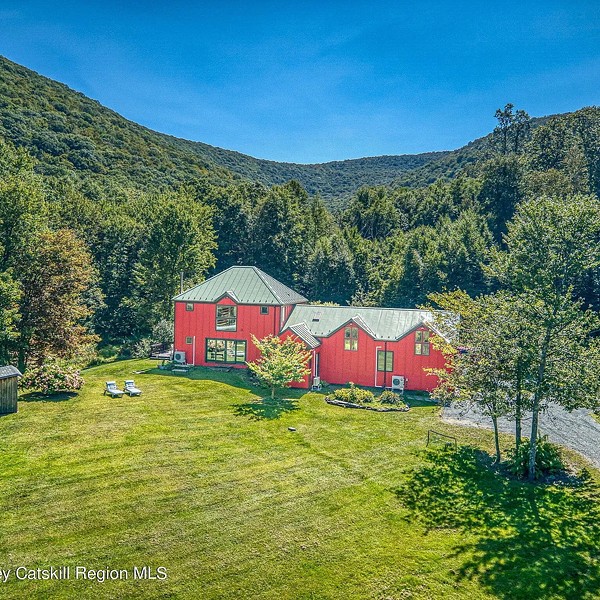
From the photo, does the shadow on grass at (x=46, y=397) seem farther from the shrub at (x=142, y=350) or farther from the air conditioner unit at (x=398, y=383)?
the air conditioner unit at (x=398, y=383)

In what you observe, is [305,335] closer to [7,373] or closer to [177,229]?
[7,373]

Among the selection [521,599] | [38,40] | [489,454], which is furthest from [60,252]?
[521,599]

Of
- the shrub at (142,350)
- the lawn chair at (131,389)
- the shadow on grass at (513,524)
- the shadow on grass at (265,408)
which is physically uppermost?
the shrub at (142,350)

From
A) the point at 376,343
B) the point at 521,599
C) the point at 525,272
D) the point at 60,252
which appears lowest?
the point at 521,599

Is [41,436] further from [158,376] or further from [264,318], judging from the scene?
[264,318]

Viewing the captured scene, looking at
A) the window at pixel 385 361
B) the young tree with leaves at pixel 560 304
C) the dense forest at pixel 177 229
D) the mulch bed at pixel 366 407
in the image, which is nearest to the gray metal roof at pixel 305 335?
the window at pixel 385 361

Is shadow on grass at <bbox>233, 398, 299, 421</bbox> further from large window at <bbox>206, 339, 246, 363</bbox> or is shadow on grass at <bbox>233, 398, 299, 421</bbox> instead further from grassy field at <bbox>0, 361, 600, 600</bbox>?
large window at <bbox>206, 339, 246, 363</bbox>
